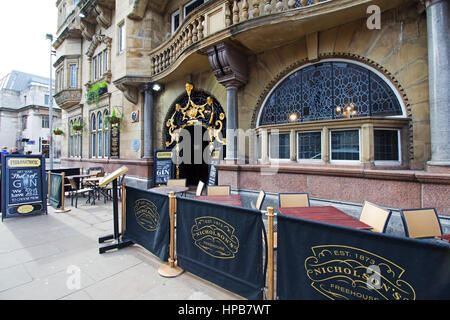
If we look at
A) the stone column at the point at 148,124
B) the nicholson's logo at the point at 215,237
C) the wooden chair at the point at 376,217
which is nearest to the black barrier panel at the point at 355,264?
the nicholson's logo at the point at 215,237

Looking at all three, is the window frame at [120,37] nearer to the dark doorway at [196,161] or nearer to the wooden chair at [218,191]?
the dark doorway at [196,161]

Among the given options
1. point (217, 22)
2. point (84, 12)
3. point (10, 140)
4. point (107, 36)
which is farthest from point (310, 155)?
point (10, 140)

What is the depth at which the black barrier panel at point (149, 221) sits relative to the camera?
12.2 ft

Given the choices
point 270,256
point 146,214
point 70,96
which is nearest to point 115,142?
point 70,96

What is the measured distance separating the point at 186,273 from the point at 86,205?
7.12 m

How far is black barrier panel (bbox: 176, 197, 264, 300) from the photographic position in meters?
2.68

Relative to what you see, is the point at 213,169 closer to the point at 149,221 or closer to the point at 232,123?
the point at 232,123

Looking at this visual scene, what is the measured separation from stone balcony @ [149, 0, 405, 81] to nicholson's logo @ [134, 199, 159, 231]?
527cm

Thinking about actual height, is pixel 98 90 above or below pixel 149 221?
above

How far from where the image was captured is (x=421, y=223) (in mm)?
3334

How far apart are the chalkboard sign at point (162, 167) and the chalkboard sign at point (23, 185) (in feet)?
13.2

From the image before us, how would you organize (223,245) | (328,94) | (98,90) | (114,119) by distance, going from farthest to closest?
(98,90)
(114,119)
(328,94)
(223,245)

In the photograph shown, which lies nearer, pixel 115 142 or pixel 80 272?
pixel 80 272

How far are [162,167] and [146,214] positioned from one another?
6.20 meters
